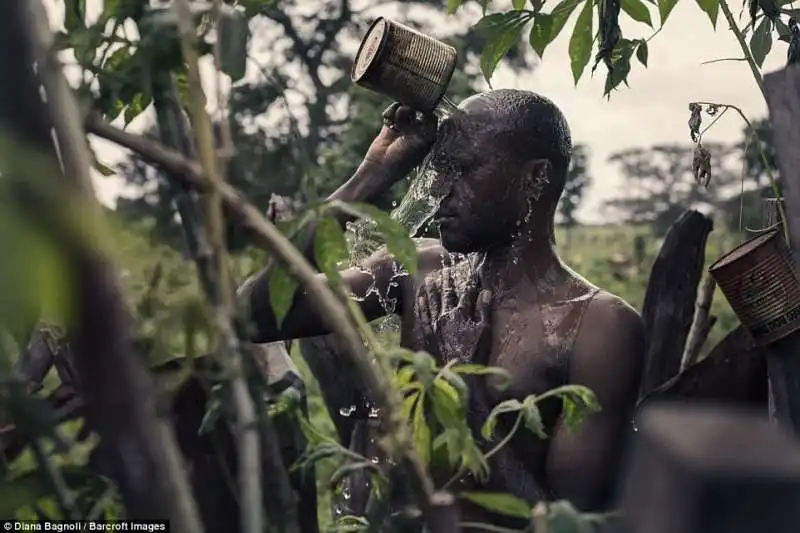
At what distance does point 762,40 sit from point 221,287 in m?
2.24

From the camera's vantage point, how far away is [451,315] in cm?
286

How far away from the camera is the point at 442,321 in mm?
2854

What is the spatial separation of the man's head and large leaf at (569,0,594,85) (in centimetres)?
11

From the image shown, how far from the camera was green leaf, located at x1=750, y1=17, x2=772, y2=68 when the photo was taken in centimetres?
297

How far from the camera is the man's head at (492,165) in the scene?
8.99 ft

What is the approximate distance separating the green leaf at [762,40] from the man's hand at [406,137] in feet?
2.84

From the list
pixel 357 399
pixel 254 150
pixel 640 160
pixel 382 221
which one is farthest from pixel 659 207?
pixel 382 221

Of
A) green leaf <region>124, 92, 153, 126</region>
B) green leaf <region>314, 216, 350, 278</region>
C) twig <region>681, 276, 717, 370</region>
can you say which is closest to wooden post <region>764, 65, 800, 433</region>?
green leaf <region>314, 216, 350, 278</region>

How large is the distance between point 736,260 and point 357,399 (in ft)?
4.90

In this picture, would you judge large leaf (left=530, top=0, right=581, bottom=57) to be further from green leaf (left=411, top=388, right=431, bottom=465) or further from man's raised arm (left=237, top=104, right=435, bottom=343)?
green leaf (left=411, top=388, right=431, bottom=465)

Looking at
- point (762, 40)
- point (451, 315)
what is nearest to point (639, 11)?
point (762, 40)

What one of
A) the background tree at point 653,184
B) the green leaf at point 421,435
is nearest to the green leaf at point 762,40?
the green leaf at point 421,435

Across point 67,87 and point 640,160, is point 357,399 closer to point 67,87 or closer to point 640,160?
point 67,87

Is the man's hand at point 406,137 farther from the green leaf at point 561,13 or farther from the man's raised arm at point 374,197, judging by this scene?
the green leaf at point 561,13
